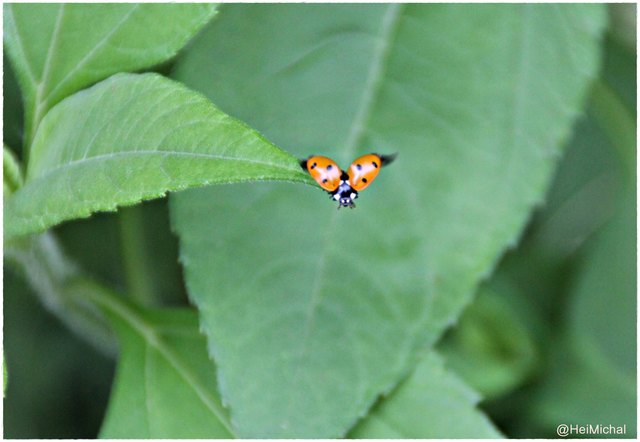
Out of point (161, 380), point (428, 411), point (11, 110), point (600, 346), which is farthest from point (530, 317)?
point (11, 110)

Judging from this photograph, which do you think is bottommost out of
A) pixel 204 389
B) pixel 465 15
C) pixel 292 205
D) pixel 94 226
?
pixel 94 226

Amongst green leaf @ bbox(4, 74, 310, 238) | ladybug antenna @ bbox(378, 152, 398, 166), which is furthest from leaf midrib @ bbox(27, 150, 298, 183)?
ladybug antenna @ bbox(378, 152, 398, 166)

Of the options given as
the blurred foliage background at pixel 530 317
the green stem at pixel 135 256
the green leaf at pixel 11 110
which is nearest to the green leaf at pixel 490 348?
the blurred foliage background at pixel 530 317

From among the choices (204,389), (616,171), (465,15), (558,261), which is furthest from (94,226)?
(616,171)

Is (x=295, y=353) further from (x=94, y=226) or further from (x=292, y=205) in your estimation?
(x=94, y=226)

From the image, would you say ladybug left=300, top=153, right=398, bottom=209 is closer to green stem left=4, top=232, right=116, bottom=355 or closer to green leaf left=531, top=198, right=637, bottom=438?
green stem left=4, top=232, right=116, bottom=355

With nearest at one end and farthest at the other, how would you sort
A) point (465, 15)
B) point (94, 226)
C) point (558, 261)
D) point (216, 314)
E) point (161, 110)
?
point (161, 110) → point (216, 314) → point (465, 15) → point (94, 226) → point (558, 261)
